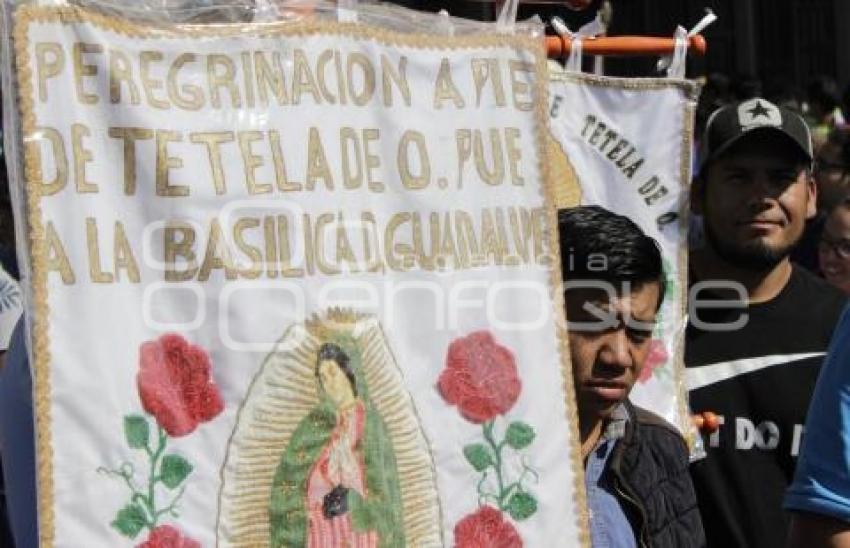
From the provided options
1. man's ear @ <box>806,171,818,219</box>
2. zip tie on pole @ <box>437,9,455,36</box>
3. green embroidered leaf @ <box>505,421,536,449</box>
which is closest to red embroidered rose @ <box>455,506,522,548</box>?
green embroidered leaf @ <box>505,421,536,449</box>

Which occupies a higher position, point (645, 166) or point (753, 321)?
point (645, 166)

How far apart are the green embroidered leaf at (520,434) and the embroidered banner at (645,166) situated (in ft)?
2.37

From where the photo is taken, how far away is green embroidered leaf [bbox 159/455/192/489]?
238cm

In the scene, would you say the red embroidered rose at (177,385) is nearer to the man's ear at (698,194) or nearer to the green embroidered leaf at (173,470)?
the green embroidered leaf at (173,470)

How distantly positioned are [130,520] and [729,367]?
1.55 metres

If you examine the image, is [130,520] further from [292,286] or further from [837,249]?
[837,249]

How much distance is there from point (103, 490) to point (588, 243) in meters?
0.95

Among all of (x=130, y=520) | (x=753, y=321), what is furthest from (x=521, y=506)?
(x=753, y=321)

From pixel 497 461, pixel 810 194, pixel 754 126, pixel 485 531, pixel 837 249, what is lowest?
pixel 485 531

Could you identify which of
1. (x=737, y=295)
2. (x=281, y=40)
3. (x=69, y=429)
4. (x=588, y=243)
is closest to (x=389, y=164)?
(x=281, y=40)

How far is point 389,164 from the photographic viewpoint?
8.45 ft

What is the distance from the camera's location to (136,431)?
7.77 ft

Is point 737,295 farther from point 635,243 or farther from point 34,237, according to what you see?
point 34,237

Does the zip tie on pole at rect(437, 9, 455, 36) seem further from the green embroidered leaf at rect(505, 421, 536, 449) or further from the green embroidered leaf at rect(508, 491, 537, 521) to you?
the green embroidered leaf at rect(508, 491, 537, 521)
